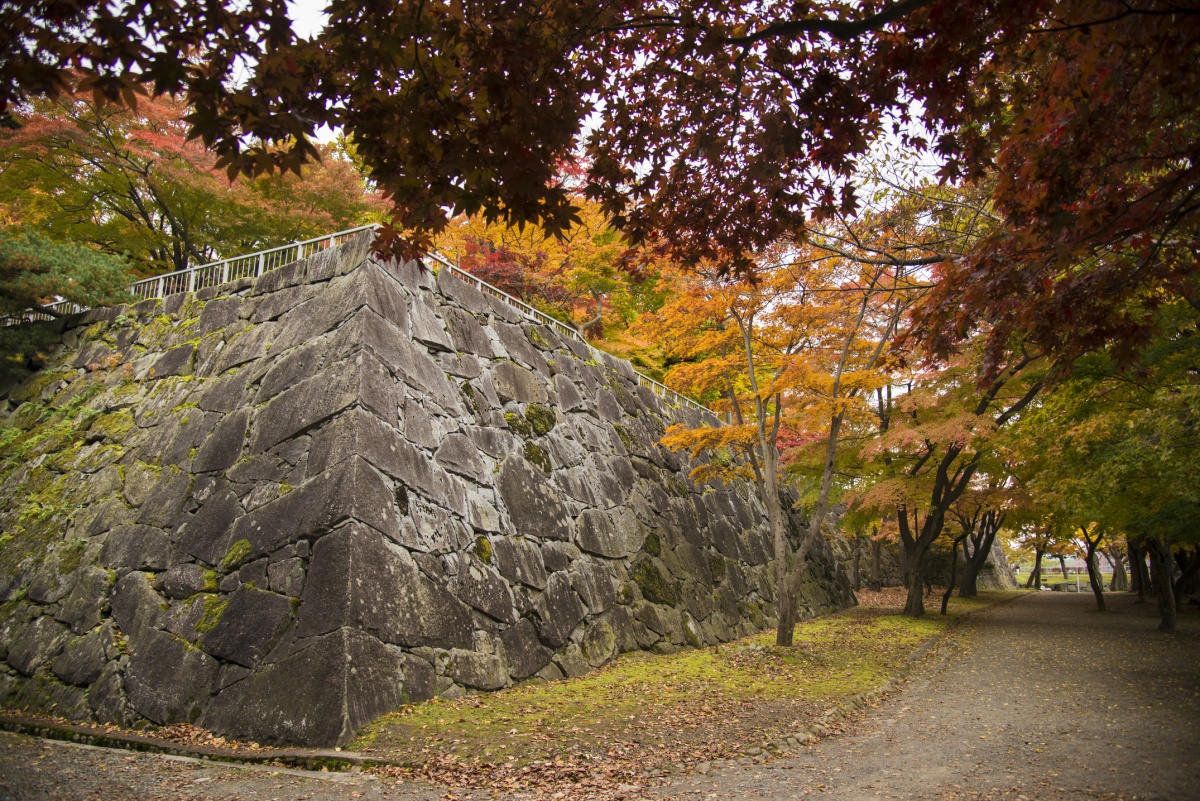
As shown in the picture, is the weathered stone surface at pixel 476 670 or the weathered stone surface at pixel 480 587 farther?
the weathered stone surface at pixel 480 587

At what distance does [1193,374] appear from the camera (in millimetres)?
9758

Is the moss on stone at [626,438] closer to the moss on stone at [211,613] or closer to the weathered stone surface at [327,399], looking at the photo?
the weathered stone surface at [327,399]

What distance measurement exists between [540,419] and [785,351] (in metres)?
4.78

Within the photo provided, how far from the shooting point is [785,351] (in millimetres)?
13062

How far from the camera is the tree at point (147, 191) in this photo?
13.6m

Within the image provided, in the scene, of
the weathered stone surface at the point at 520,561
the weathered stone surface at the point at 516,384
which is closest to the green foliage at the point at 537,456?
the weathered stone surface at the point at 516,384

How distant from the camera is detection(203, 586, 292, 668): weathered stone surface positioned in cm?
677

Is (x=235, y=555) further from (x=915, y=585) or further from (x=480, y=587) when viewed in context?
(x=915, y=585)

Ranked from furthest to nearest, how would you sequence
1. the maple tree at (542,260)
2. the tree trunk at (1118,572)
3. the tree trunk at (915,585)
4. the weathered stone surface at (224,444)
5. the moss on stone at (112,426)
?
the tree trunk at (1118,572)
the tree trunk at (915,585)
the maple tree at (542,260)
the moss on stone at (112,426)
the weathered stone surface at (224,444)

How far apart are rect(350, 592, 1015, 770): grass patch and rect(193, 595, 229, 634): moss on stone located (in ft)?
7.20

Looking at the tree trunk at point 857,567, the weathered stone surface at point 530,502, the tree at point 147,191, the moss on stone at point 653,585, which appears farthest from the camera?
the tree trunk at point 857,567

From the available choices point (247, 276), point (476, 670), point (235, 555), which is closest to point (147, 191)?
point (247, 276)

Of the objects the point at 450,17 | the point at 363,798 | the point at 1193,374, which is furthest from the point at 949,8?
the point at 1193,374

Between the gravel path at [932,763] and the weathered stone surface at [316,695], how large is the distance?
0.51 meters
